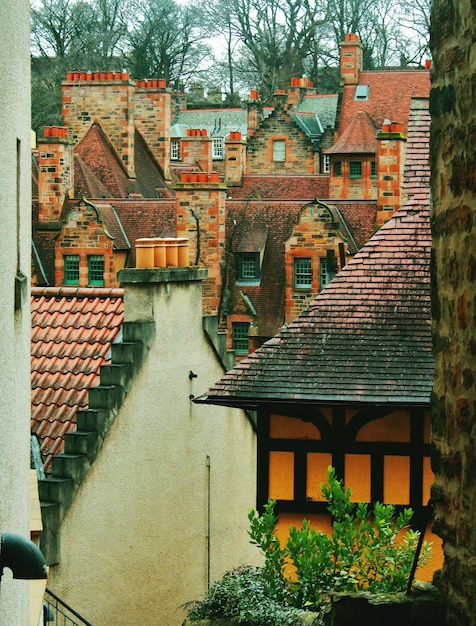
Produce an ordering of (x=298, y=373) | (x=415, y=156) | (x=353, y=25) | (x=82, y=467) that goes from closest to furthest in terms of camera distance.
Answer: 1. (x=298, y=373)
2. (x=415, y=156)
3. (x=82, y=467)
4. (x=353, y=25)

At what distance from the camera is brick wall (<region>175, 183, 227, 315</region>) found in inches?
1729

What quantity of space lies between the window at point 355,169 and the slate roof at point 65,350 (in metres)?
40.2

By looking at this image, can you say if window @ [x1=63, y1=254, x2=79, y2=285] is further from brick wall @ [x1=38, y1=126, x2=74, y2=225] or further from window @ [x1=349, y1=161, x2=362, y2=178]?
window @ [x1=349, y1=161, x2=362, y2=178]

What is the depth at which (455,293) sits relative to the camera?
5129mm

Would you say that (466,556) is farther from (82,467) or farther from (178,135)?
(178,135)

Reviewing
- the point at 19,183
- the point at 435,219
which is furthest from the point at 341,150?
the point at 435,219

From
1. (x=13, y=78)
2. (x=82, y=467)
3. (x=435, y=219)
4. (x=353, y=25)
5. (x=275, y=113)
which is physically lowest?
(x=82, y=467)

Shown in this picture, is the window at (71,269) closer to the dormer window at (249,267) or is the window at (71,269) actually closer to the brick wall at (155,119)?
the dormer window at (249,267)

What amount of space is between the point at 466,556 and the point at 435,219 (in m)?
1.24

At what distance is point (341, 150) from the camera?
60281 mm

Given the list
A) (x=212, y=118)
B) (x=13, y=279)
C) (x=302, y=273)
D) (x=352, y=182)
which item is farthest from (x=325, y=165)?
(x=13, y=279)

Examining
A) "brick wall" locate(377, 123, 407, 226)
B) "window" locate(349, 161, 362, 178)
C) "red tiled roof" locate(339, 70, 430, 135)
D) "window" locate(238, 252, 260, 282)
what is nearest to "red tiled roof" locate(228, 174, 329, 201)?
"window" locate(349, 161, 362, 178)

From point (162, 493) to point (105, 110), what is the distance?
132ft

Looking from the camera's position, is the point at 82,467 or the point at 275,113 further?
the point at 275,113
